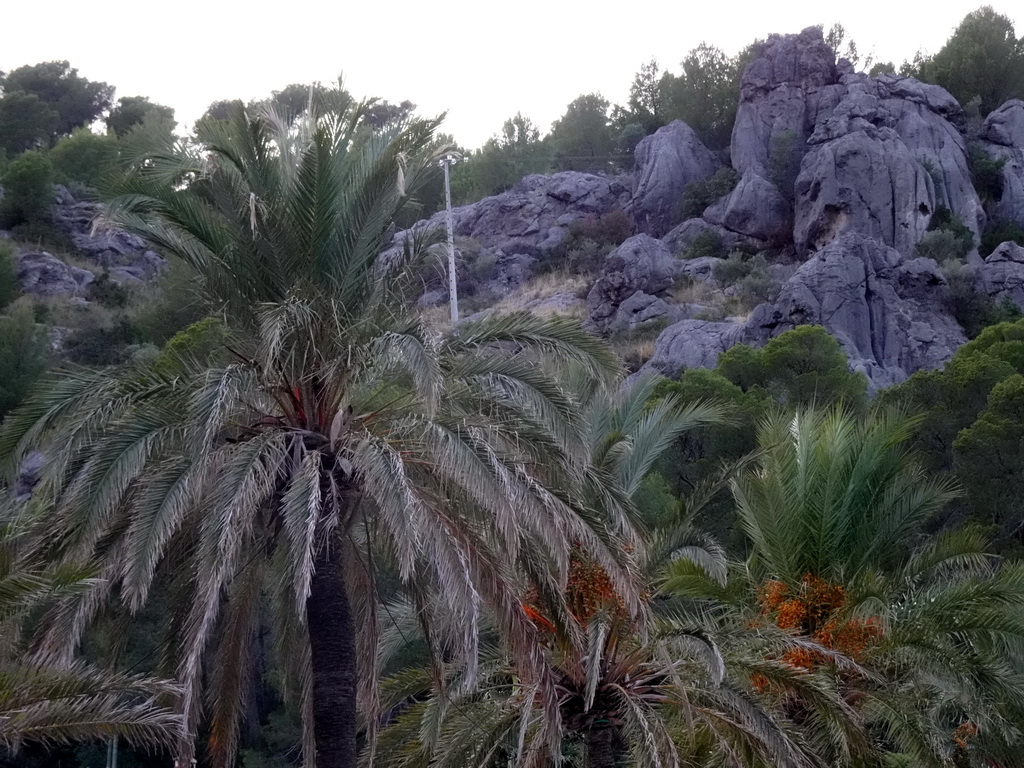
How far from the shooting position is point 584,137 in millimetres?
72125

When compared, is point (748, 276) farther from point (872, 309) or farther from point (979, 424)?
point (979, 424)

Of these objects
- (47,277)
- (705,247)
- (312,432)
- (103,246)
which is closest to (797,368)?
(312,432)

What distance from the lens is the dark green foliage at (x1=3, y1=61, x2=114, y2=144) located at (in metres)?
75.8

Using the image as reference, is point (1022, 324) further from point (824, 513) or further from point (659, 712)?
point (659, 712)

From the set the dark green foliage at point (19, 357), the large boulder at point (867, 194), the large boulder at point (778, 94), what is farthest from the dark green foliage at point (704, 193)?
the dark green foliage at point (19, 357)

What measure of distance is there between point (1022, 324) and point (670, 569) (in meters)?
16.0

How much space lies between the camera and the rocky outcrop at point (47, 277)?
151ft

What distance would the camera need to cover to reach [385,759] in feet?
41.9

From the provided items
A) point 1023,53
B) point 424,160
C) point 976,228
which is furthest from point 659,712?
point 1023,53

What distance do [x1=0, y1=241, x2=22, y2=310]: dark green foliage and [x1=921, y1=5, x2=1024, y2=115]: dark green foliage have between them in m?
44.4

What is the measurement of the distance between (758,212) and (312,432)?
1767 inches

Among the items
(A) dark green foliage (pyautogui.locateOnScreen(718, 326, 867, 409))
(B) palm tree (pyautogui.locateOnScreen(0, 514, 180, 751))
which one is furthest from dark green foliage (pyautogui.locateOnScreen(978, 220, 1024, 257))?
(B) palm tree (pyautogui.locateOnScreen(0, 514, 180, 751))

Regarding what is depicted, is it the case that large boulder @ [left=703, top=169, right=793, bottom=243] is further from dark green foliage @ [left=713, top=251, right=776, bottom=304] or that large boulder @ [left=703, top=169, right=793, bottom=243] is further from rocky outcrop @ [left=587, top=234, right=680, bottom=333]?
rocky outcrop @ [left=587, top=234, right=680, bottom=333]

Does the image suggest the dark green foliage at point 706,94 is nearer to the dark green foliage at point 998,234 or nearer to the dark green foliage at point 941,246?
the dark green foliage at point 998,234
